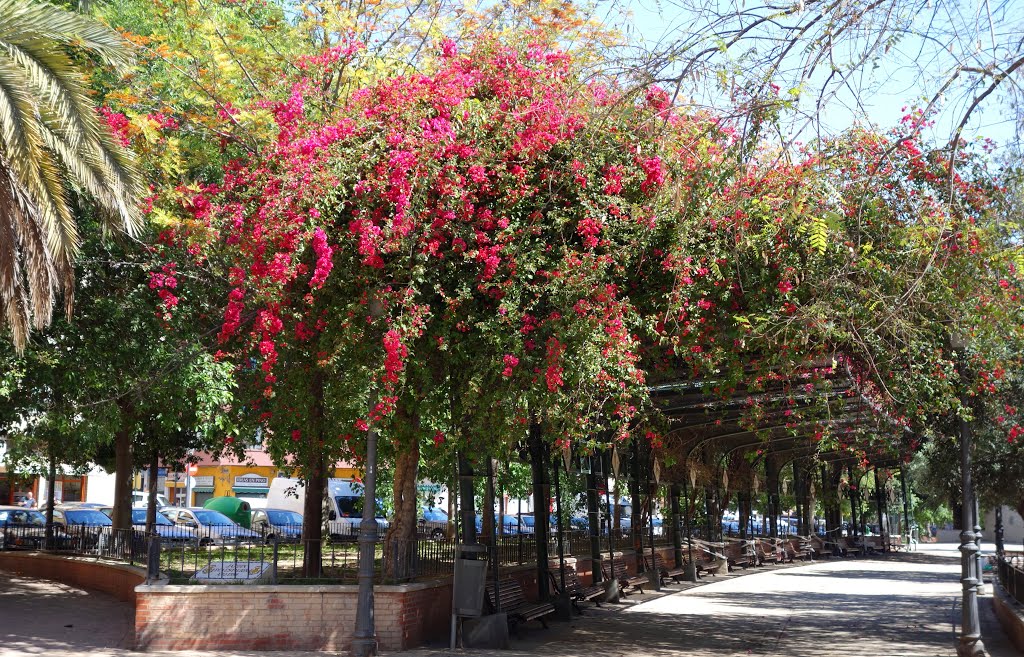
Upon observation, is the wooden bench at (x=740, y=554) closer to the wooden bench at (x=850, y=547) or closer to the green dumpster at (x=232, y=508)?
the wooden bench at (x=850, y=547)

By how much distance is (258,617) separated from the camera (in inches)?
527

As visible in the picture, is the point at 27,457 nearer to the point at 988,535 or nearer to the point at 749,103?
the point at 749,103

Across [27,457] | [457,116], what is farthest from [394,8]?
[27,457]

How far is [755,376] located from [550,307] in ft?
8.67

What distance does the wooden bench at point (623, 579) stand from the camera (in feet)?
72.3

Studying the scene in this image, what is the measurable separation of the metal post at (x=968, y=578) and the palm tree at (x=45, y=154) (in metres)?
11.0

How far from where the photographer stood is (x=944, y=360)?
12.8 metres

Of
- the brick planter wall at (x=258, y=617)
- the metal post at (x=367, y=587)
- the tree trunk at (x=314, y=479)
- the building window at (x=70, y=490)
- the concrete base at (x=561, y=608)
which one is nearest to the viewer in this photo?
the metal post at (x=367, y=587)

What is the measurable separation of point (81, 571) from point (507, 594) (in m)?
10.8

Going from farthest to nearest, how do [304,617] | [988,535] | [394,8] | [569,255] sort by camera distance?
[988,535], [394,8], [304,617], [569,255]

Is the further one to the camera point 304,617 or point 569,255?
point 304,617

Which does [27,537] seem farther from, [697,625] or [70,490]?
[70,490]

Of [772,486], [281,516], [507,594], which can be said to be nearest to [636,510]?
[507,594]

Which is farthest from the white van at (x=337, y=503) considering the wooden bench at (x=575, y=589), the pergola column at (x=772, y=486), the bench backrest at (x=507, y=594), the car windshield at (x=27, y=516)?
the bench backrest at (x=507, y=594)
